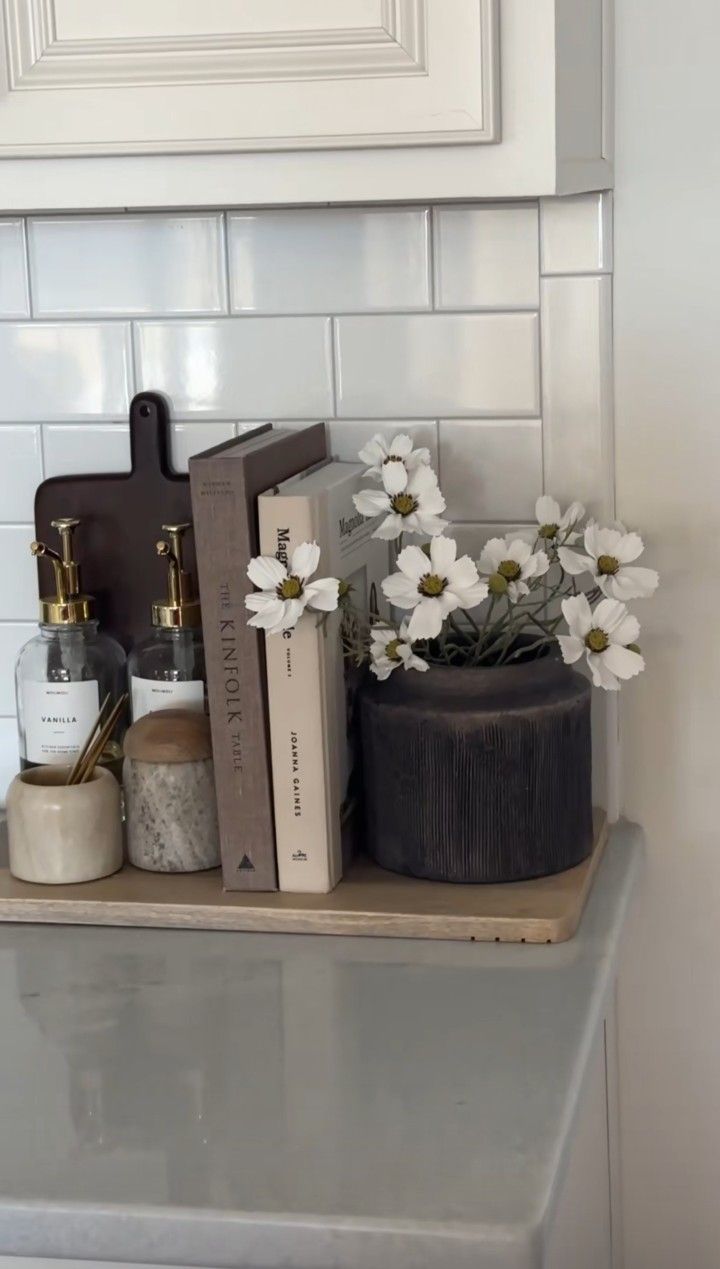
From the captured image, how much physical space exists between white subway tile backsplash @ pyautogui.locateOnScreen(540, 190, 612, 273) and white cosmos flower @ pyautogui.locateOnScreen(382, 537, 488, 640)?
0.32 metres

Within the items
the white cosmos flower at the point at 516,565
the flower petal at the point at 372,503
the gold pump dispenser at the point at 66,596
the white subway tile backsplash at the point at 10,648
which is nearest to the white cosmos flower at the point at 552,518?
the white cosmos flower at the point at 516,565

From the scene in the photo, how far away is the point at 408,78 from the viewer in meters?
0.98

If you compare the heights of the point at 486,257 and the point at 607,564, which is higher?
the point at 486,257

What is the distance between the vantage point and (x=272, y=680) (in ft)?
3.72

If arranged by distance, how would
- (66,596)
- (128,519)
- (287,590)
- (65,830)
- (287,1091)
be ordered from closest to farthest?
(287,1091)
(287,590)
(65,830)
(66,596)
(128,519)

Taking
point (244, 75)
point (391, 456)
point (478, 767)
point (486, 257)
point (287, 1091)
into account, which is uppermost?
point (244, 75)

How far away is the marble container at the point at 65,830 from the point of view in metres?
1.17

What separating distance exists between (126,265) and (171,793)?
474 millimetres

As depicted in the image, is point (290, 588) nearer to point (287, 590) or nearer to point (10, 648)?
point (287, 590)

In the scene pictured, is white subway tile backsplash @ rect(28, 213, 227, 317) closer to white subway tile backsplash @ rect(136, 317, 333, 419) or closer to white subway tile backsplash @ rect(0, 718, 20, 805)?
white subway tile backsplash @ rect(136, 317, 333, 419)

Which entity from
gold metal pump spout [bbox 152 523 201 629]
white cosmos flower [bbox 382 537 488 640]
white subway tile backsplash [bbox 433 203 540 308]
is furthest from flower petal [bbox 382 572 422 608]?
white subway tile backsplash [bbox 433 203 540 308]

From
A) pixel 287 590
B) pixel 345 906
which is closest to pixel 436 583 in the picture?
pixel 287 590

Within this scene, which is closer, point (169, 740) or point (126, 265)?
point (169, 740)

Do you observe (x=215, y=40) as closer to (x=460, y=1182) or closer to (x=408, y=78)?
(x=408, y=78)
